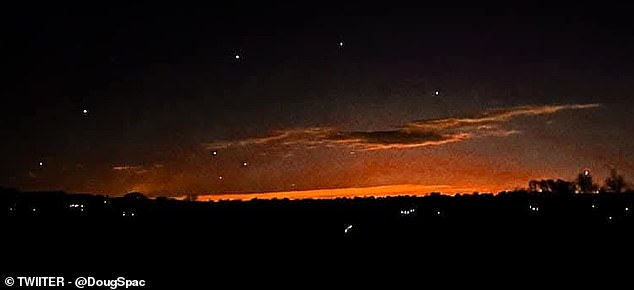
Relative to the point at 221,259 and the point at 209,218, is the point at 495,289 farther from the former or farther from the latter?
the point at 209,218

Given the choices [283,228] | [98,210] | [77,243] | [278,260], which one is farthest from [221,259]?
[98,210]

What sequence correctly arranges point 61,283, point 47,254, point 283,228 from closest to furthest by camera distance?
point 61,283 < point 47,254 < point 283,228

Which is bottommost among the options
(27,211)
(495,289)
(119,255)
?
(495,289)

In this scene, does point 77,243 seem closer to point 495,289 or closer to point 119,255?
point 119,255

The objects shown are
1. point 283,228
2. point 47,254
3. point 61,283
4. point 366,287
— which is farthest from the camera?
point 283,228

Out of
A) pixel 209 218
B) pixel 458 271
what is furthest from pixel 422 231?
pixel 458 271

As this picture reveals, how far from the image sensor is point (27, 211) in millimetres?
34875

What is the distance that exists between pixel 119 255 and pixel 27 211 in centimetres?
1145

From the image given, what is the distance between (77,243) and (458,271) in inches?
438

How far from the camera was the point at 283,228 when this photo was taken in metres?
37.5

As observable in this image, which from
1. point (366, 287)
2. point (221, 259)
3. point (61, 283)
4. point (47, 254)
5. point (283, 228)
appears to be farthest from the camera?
point (283, 228)

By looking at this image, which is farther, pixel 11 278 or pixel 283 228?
pixel 283 228

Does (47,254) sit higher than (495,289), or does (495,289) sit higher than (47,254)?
(47,254)

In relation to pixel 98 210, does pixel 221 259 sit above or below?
below
